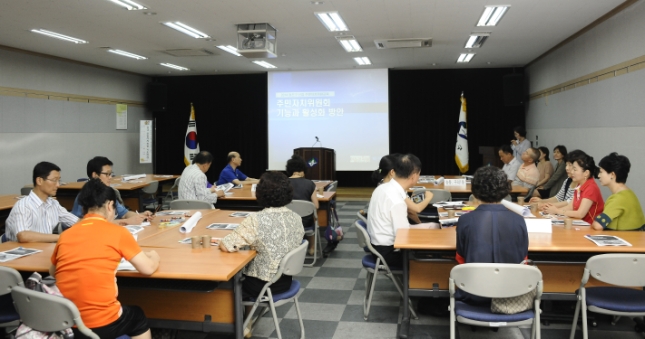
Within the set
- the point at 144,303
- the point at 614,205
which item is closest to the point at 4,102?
the point at 144,303

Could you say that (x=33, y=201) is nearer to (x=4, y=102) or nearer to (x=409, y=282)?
(x=409, y=282)

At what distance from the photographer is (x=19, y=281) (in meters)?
2.56

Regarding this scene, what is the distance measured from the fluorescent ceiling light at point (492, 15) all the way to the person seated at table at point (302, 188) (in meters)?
3.20

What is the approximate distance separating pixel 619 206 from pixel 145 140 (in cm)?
1094

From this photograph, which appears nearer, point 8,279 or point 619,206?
point 8,279

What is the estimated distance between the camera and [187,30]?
757cm

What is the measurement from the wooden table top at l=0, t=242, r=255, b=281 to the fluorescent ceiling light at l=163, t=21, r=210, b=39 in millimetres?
4642

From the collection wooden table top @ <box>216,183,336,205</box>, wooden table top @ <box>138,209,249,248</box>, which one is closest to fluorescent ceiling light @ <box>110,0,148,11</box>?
wooden table top @ <box>216,183,336,205</box>

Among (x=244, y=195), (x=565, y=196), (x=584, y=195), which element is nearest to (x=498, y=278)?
(x=584, y=195)

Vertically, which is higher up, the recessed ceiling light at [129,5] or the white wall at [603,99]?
the recessed ceiling light at [129,5]

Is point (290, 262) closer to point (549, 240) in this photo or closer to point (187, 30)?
point (549, 240)

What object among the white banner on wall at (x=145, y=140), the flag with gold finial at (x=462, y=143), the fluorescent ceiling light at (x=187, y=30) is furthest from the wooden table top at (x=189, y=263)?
the flag with gold finial at (x=462, y=143)

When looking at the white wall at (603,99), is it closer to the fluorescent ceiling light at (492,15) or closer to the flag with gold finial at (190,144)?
the fluorescent ceiling light at (492,15)

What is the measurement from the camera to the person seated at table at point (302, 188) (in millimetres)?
5449
